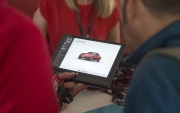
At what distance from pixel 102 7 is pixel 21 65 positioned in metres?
1.10

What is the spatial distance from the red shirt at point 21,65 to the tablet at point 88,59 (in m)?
0.62

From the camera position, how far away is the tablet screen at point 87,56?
1192mm

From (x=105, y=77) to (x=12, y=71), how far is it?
2.31ft

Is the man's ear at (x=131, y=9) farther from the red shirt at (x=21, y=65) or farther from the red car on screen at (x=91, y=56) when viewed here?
the red car on screen at (x=91, y=56)

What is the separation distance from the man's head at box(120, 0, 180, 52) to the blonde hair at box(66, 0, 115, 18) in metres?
0.86

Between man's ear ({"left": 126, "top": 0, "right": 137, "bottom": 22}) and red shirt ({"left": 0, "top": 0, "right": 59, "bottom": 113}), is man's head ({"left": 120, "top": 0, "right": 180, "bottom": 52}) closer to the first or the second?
man's ear ({"left": 126, "top": 0, "right": 137, "bottom": 22})

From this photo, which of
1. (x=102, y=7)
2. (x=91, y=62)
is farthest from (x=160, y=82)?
(x=102, y=7)

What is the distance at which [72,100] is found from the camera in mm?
1181

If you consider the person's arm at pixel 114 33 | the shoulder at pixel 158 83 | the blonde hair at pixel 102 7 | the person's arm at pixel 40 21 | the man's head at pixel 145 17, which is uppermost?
the man's head at pixel 145 17

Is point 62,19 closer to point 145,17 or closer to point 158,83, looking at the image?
point 145,17

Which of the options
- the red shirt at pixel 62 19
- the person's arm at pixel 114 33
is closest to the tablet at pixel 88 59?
the red shirt at pixel 62 19

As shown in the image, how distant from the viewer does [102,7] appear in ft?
5.05

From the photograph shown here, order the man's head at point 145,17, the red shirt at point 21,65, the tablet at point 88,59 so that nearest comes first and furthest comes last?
the red shirt at point 21,65
the man's head at point 145,17
the tablet at point 88,59

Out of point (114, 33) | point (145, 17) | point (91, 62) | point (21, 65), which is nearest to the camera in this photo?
point (21, 65)
